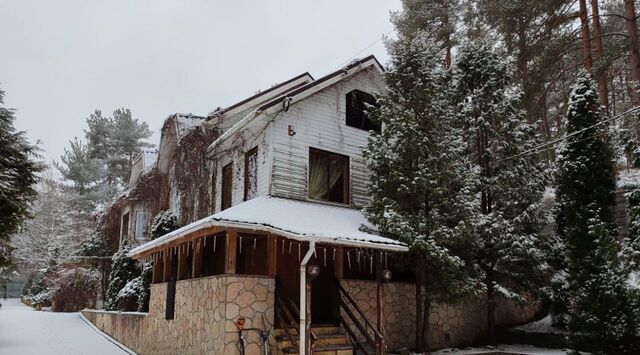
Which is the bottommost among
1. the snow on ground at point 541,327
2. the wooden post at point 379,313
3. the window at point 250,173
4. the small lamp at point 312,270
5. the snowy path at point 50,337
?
the snowy path at point 50,337

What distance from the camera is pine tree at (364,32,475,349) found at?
35.2ft

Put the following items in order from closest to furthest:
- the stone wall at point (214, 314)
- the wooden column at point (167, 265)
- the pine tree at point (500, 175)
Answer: the stone wall at point (214, 314), the pine tree at point (500, 175), the wooden column at point (167, 265)

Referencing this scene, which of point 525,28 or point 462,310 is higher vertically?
point 525,28

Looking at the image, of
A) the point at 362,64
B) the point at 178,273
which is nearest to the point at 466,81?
the point at 362,64

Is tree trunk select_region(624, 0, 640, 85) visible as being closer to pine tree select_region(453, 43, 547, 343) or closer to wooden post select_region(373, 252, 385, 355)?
pine tree select_region(453, 43, 547, 343)

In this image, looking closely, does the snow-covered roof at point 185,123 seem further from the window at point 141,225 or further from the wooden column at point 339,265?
the wooden column at point 339,265

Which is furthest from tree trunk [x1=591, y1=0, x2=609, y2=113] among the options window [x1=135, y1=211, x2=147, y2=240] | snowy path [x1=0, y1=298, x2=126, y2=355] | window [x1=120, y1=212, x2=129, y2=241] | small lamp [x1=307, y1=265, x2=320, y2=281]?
window [x1=120, y1=212, x2=129, y2=241]

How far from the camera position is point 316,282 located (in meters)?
11.8

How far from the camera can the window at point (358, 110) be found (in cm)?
1394

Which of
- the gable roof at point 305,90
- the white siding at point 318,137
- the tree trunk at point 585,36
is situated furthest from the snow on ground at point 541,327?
the gable roof at point 305,90

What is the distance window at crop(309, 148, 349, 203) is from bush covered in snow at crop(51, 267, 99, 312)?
15.0m

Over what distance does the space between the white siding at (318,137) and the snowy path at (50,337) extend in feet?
20.4

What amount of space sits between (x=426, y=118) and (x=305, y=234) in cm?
491

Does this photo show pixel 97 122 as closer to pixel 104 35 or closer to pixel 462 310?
pixel 462 310
